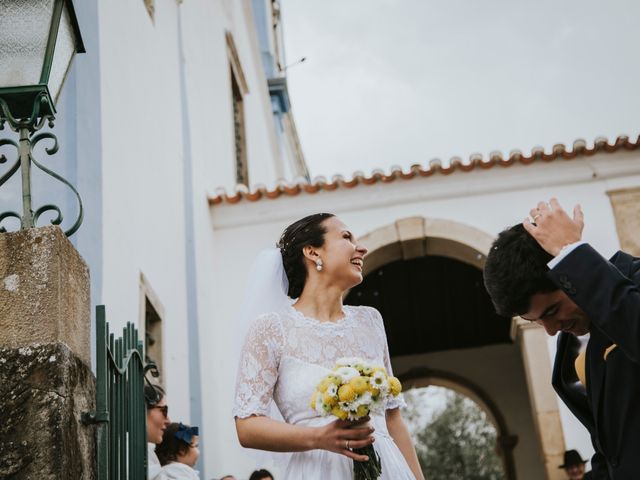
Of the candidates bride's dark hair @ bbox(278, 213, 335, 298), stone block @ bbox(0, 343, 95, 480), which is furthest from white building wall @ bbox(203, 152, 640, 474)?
stone block @ bbox(0, 343, 95, 480)

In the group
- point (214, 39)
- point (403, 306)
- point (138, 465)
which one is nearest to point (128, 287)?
point (138, 465)

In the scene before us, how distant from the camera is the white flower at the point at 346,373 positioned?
9.35 feet

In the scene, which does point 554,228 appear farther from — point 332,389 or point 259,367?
point 259,367

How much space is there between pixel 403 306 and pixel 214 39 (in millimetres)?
4954

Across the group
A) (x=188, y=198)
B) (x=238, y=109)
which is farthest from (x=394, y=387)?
(x=238, y=109)

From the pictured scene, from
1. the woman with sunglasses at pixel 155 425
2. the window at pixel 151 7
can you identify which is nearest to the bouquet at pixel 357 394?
the woman with sunglasses at pixel 155 425

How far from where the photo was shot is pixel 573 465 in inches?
301

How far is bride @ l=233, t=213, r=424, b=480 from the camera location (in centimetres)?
295

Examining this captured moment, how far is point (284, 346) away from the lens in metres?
3.20

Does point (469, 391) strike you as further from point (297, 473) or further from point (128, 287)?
point (297, 473)

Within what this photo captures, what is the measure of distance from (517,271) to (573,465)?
559 cm

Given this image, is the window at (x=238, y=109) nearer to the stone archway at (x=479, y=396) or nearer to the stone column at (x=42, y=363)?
the stone archway at (x=479, y=396)

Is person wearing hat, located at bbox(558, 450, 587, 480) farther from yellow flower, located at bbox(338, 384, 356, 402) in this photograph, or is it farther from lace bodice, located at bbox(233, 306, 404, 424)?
yellow flower, located at bbox(338, 384, 356, 402)

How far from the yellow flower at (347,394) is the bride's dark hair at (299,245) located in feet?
2.56
